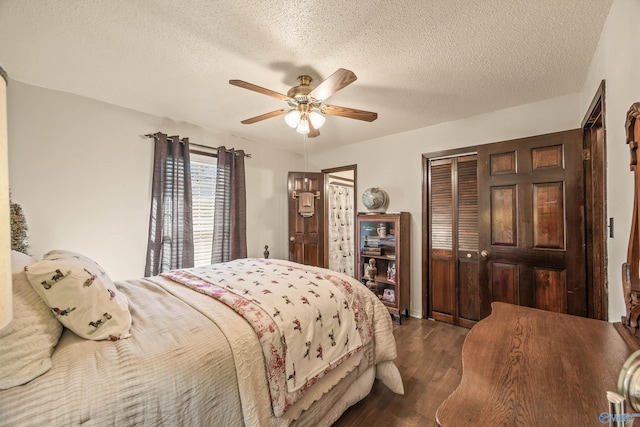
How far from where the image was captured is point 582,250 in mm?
2092

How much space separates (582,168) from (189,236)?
12.6 ft

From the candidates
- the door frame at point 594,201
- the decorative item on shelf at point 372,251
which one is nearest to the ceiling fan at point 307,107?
the door frame at point 594,201

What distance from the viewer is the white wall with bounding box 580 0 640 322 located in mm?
1137

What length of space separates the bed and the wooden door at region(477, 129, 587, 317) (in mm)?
1674

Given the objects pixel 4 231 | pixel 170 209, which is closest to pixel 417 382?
pixel 4 231

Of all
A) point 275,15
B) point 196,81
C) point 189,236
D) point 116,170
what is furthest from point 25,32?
point 189,236

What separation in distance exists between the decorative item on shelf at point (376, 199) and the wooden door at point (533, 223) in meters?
1.18

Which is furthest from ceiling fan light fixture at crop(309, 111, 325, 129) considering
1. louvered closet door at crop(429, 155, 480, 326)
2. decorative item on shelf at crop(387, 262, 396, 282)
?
decorative item on shelf at crop(387, 262, 396, 282)

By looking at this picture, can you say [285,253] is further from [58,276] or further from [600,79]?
[600,79]

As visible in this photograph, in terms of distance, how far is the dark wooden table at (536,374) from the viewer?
2.11 feet

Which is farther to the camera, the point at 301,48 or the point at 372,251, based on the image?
the point at 372,251

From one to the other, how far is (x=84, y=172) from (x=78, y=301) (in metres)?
2.00

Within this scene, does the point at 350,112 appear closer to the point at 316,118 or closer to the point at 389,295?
the point at 316,118

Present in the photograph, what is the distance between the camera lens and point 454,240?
3051 millimetres
